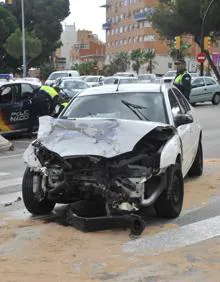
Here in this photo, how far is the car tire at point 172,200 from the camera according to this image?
6547 millimetres

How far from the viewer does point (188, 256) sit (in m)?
5.39

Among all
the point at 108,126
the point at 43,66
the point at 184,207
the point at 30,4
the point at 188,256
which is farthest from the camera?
the point at 43,66

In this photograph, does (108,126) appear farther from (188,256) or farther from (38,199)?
(188,256)

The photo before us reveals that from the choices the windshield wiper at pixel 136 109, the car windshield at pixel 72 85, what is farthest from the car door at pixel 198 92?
the windshield wiper at pixel 136 109

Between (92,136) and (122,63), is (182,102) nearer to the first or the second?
(92,136)

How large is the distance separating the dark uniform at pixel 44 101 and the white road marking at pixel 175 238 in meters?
10.1

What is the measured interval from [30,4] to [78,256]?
2551 inches

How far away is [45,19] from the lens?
67.1 meters

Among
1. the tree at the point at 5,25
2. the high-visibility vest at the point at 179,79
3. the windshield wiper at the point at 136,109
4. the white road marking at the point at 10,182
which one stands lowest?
the white road marking at the point at 10,182

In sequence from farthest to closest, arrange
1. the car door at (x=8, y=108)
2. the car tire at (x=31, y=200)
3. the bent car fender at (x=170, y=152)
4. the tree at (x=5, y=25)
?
the tree at (x=5, y=25) < the car door at (x=8, y=108) < the car tire at (x=31, y=200) < the bent car fender at (x=170, y=152)

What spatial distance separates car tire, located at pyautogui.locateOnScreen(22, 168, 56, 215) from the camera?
272 inches

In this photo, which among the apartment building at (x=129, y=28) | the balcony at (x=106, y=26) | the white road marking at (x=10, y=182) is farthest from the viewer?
the balcony at (x=106, y=26)

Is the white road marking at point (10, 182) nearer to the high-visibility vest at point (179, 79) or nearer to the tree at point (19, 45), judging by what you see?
the high-visibility vest at point (179, 79)

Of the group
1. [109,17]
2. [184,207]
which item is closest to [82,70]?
[109,17]
